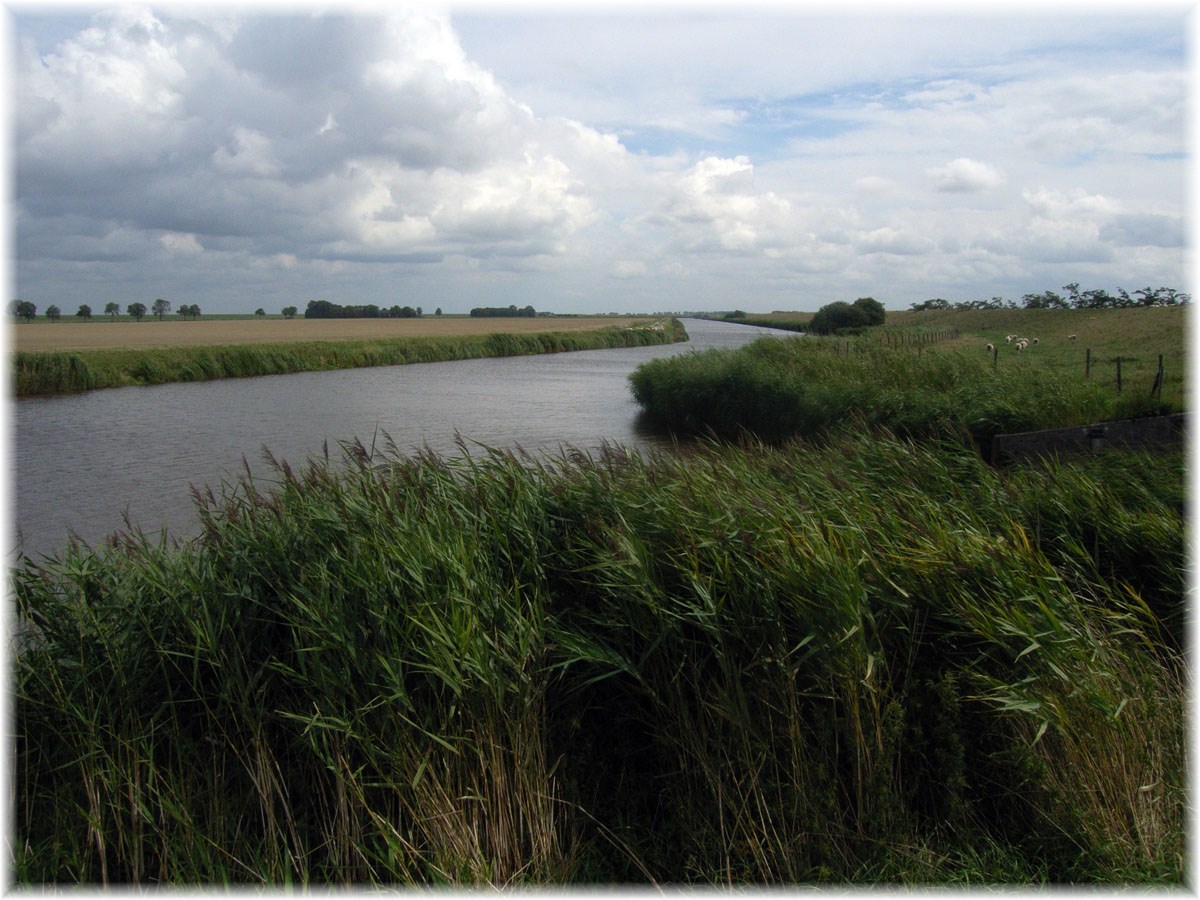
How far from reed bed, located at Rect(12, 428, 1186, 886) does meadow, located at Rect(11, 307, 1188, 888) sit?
19 mm

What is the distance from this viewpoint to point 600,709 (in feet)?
16.0

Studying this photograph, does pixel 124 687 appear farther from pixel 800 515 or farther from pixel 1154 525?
pixel 1154 525

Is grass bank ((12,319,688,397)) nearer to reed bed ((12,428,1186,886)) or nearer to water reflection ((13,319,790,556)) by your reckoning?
water reflection ((13,319,790,556))

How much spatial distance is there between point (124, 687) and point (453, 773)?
5.74 ft

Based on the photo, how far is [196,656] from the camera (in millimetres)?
4328

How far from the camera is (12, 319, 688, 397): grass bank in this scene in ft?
104

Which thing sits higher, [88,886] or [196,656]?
[196,656]

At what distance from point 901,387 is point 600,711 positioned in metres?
12.1

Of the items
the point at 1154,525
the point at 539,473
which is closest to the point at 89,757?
the point at 539,473

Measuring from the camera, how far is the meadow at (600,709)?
397 centimetres

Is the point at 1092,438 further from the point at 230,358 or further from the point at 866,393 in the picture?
the point at 230,358

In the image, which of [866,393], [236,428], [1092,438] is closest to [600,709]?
[1092,438]

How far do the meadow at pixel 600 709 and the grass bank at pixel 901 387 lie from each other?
4.00m

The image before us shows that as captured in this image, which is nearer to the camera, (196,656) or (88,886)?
(88,886)
